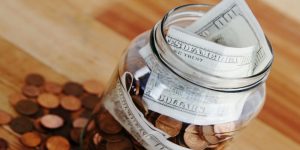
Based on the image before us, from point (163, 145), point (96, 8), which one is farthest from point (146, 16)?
point (163, 145)

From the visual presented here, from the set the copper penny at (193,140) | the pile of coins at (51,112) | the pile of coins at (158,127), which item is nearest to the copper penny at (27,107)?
the pile of coins at (51,112)

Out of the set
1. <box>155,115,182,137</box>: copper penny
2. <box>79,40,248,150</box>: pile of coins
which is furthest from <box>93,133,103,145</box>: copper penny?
<box>155,115,182,137</box>: copper penny

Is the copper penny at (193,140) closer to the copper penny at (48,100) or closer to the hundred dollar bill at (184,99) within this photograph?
the hundred dollar bill at (184,99)

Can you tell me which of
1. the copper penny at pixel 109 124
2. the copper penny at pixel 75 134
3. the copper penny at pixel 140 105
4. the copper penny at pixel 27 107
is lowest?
the copper penny at pixel 75 134

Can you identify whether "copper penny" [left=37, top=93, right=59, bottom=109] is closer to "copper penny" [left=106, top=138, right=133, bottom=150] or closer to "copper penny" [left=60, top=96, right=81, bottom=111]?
"copper penny" [left=60, top=96, right=81, bottom=111]

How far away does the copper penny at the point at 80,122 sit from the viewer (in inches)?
27.8

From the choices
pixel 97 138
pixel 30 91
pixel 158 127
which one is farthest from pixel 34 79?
pixel 158 127

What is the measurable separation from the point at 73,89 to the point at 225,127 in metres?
0.25

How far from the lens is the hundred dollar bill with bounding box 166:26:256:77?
0.52 m

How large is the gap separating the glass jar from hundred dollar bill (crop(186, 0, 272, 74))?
0.12ft

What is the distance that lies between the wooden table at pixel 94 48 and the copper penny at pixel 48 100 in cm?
3

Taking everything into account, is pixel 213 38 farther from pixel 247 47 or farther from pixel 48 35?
pixel 48 35

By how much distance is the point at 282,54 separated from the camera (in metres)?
0.83

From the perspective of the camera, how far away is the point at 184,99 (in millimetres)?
544
